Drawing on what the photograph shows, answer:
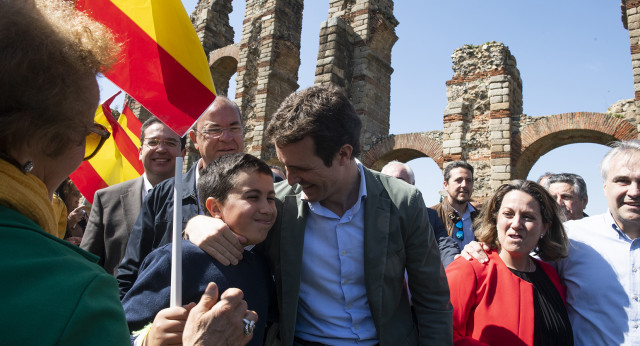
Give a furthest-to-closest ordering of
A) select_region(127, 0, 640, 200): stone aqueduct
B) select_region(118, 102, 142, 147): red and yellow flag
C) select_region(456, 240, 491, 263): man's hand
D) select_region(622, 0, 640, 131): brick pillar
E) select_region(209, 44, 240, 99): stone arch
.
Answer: select_region(209, 44, 240, 99): stone arch
select_region(127, 0, 640, 200): stone aqueduct
select_region(622, 0, 640, 131): brick pillar
select_region(118, 102, 142, 147): red and yellow flag
select_region(456, 240, 491, 263): man's hand

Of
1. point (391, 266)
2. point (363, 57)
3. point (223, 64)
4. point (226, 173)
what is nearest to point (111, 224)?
point (226, 173)

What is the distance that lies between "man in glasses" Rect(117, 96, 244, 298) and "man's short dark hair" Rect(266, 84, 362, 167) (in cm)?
81

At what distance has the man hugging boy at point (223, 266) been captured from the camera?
167cm

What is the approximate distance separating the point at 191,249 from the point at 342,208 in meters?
0.76

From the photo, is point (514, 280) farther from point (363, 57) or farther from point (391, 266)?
point (363, 57)

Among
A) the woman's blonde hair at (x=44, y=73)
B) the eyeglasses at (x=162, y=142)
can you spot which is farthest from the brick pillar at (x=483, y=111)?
the woman's blonde hair at (x=44, y=73)

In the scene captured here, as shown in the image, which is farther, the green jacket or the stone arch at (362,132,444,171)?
the stone arch at (362,132,444,171)

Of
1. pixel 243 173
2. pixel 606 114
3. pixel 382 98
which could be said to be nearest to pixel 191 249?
pixel 243 173

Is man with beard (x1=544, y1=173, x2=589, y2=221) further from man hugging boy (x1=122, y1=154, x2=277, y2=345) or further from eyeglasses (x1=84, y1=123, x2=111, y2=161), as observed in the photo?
eyeglasses (x1=84, y1=123, x2=111, y2=161)

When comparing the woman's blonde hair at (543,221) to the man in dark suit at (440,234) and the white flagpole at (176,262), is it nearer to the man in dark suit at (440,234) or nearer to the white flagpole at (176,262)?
the man in dark suit at (440,234)

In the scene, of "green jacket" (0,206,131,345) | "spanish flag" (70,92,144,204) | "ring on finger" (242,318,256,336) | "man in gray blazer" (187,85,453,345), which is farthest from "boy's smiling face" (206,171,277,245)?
"spanish flag" (70,92,144,204)

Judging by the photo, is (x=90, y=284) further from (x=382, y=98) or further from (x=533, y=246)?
(x=382, y=98)

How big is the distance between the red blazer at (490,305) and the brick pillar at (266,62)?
10.4 metres

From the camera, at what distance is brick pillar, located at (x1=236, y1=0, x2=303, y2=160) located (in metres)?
13.0
